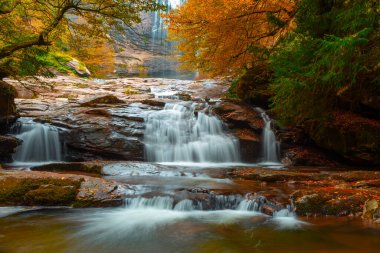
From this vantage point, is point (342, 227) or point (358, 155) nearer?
point (342, 227)

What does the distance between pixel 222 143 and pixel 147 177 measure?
4.25 m

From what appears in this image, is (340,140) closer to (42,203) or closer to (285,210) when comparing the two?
(285,210)

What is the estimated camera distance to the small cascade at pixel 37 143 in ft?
28.5

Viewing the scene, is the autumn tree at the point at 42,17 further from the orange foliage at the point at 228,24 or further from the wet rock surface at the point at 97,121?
the orange foliage at the point at 228,24

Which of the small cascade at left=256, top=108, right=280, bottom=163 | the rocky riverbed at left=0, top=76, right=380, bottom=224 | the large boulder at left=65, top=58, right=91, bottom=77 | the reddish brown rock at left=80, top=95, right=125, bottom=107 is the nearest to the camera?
the rocky riverbed at left=0, top=76, right=380, bottom=224

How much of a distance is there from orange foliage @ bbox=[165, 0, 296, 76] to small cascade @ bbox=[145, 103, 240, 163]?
2366 millimetres

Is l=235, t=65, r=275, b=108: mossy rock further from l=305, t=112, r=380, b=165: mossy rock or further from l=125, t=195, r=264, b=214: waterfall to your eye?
l=125, t=195, r=264, b=214: waterfall

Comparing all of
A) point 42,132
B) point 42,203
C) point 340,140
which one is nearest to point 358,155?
point 340,140

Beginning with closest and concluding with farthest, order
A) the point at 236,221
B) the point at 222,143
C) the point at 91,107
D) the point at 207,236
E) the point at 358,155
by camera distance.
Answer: the point at 207,236
the point at 236,221
the point at 358,155
the point at 222,143
the point at 91,107

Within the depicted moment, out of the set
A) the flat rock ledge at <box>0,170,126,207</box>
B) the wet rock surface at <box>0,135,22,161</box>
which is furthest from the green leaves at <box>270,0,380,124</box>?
the wet rock surface at <box>0,135,22,161</box>

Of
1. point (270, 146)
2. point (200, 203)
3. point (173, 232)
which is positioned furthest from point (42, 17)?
point (270, 146)

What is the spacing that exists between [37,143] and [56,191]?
4927 millimetres

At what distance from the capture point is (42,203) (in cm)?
460

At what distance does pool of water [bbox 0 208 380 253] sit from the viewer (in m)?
3.14
